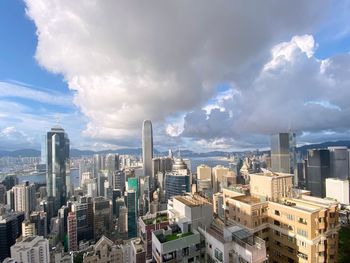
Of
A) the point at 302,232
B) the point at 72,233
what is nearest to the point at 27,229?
the point at 72,233

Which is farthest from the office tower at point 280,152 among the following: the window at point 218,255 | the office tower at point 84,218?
the window at point 218,255

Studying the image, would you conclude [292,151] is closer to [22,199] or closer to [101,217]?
[101,217]

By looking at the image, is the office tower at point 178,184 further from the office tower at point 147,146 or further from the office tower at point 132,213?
the office tower at point 147,146

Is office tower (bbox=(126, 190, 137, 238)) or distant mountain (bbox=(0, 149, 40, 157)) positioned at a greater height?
distant mountain (bbox=(0, 149, 40, 157))

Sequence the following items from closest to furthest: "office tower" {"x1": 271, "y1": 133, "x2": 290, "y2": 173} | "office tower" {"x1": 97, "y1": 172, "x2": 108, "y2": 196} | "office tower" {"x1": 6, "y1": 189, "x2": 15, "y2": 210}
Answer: "office tower" {"x1": 6, "y1": 189, "x2": 15, "y2": 210} < "office tower" {"x1": 271, "y1": 133, "x2": 290, "y2": 173} < "office tower" {"x1": 97, "y1": 172, "x2": 108, "y2": 196}

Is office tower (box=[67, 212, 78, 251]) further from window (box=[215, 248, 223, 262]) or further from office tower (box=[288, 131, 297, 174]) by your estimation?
office tower (box=[288, 131, 297, 174])

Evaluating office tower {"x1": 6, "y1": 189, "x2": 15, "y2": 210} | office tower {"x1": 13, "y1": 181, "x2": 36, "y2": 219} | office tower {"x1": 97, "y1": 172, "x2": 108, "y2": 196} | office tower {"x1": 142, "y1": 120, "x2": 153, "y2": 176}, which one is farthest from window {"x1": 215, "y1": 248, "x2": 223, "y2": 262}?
office tower {"x1": 142, "y1": 120, "x2": 153, "y2": 176}
